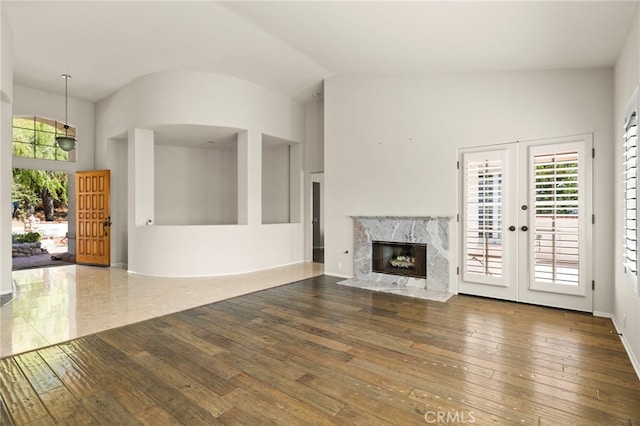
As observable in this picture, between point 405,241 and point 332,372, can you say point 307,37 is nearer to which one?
point 405,241

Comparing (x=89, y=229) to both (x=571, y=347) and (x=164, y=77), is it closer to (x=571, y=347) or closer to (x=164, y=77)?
(x=164, y=77)

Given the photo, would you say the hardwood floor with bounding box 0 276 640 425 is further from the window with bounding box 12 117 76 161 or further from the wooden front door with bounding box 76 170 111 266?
the window with bounding box 12 117 76 161

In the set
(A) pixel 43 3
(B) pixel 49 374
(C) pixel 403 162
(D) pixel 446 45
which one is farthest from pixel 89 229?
(D) pixel 446 45

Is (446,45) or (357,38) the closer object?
(446,45)

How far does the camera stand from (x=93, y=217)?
24.6 feet

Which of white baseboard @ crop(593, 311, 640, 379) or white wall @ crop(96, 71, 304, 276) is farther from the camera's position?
white wall @ crop(96, 71, 304, 276)

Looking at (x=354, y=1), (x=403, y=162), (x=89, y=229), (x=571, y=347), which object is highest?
(x=354, y=1)

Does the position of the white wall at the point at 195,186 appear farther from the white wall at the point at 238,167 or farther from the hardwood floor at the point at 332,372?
the hardwood floor at the point at 332,372

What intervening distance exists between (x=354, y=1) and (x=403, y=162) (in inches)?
99.7

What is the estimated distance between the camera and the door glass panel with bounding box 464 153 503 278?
4.44 m

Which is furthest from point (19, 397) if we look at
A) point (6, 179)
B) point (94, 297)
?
point (6, 179)

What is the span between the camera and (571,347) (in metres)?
2.92

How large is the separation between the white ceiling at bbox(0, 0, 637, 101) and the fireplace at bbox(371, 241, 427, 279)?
2.82m

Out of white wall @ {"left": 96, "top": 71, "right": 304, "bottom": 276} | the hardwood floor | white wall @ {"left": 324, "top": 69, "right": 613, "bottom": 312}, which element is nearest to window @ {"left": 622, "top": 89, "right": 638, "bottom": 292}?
the hardwood floor
